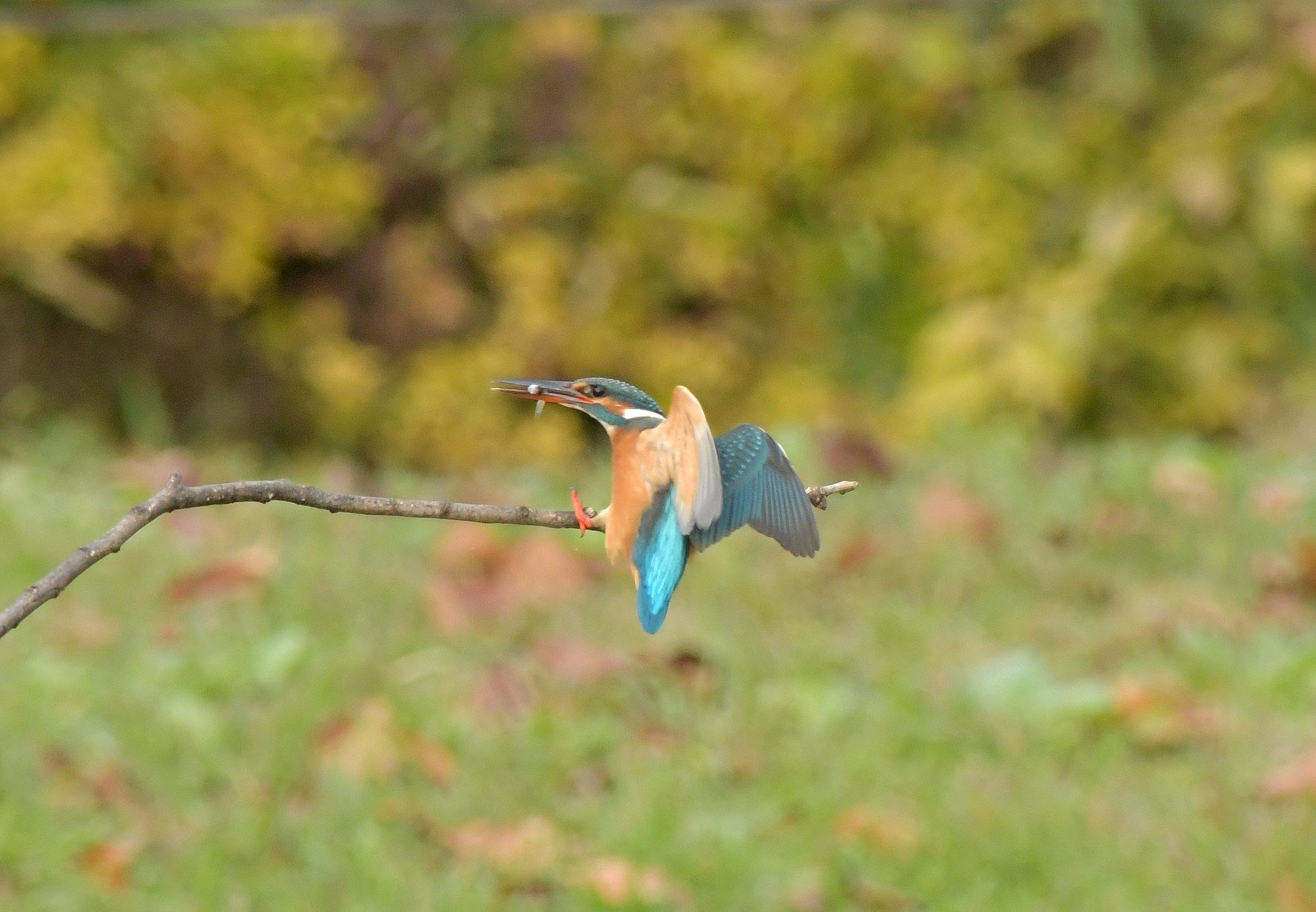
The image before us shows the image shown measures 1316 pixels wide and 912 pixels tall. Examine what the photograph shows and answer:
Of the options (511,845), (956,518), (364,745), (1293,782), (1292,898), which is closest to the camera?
(1292,898)

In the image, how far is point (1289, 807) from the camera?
263 cm

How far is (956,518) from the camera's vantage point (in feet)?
11.8

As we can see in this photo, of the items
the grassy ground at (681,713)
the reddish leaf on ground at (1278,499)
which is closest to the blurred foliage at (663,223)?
the reddish leaf on ground at (1278,499)

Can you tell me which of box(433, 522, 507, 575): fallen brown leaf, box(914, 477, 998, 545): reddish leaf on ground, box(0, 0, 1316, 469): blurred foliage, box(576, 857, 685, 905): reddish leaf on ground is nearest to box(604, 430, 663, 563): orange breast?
box(576, 857, 685, 905): reddish leaf on ground

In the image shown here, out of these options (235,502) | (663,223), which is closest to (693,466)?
(235,502)

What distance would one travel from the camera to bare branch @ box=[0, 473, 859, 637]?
550 millimetres

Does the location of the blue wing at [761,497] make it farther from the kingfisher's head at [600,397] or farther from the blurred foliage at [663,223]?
the blurred foliage at [663,223]

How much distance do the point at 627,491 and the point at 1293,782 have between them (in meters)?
2.25

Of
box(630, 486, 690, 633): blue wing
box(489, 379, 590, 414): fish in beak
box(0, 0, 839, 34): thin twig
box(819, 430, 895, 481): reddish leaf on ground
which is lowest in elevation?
box(819, 430, 895, 481): reddish leaf on ground

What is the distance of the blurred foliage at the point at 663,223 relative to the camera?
4.94 meters

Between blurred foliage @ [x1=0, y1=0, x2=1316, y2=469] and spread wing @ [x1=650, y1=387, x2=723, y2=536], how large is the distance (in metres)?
3.98

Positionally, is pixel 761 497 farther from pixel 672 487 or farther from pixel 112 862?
pixel 112 862

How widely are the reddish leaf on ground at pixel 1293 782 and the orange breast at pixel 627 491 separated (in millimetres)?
2234

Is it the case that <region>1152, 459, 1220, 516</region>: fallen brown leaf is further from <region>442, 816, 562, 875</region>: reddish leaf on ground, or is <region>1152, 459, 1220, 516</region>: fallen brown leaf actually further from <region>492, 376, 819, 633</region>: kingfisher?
<region>492, 376, 819, 633</region>: kingfisher
